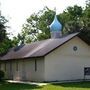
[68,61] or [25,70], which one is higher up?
[68,61]

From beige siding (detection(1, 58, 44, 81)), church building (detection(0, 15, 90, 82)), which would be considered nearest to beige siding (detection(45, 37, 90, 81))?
church building (detection(0, 15, 90, 82))

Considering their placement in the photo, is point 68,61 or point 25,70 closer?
point 68,61

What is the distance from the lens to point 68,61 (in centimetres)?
4200

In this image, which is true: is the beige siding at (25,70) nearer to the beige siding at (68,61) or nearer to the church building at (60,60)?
the church building at (60,60)

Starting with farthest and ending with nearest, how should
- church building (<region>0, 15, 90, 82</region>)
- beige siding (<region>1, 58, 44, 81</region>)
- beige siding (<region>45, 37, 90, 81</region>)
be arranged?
beige siding (<region>1, 58, 44, 81</region>), beige siding (<region>45, 37, 90, 81</region>), church building (<region>0, 15, 90, 82</region>)

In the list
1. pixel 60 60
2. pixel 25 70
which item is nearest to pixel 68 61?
pixel 60 60

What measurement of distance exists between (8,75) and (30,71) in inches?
374

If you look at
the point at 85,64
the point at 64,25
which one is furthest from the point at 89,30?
the point at 85,64

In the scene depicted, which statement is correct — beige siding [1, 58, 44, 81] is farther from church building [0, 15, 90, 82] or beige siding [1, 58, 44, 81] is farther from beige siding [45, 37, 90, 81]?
beige siding [45, 37, 90, 81]

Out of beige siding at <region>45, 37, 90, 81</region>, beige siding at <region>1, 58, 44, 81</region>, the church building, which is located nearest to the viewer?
the church building

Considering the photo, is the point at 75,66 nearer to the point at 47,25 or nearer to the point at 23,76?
the point at 23,76

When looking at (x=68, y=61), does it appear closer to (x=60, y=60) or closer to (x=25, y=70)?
(x=60, y=60)

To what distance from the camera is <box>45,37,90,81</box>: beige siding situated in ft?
134

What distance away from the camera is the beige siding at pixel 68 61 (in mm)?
40938
